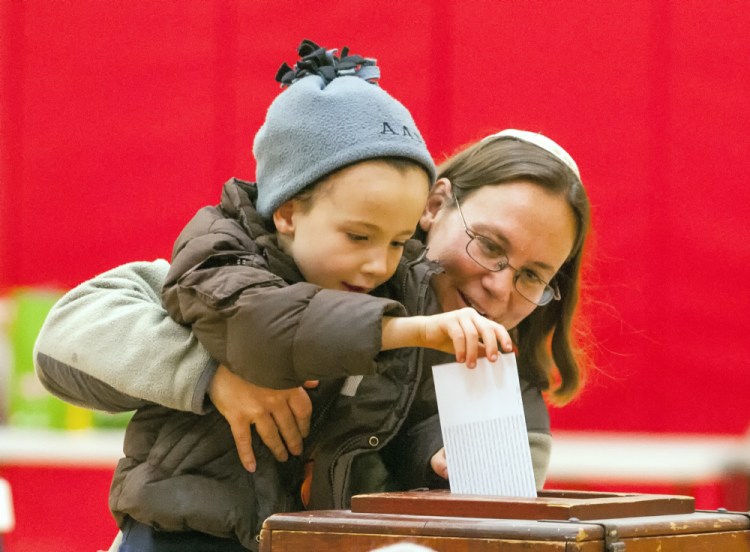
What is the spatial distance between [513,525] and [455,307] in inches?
22.4

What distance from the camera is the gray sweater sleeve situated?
113cm

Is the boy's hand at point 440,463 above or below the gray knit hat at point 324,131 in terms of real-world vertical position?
below

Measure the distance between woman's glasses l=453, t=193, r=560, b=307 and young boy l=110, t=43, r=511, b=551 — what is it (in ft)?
0.46

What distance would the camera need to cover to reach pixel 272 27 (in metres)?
2.65

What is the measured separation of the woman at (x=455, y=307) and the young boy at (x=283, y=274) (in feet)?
0.14

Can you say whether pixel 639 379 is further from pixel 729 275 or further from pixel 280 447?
pixel 280 447

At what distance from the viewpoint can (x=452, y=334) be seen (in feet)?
3.22

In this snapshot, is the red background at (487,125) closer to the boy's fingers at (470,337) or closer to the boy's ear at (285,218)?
the boy's ear at (285,218)

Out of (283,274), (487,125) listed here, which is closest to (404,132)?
(283,274)

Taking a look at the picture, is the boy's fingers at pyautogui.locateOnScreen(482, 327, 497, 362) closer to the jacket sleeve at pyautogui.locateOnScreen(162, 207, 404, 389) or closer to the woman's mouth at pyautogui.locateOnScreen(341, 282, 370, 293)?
the jacket sleeve at pyautogui.locateOnScreen(162, 207, 404, 389)

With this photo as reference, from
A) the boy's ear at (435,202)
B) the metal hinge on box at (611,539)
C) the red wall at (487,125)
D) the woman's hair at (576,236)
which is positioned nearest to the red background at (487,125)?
the red wall at (487,125)

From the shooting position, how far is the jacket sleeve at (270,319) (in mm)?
984

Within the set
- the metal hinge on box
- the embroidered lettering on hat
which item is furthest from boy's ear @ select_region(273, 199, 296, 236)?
the metal hinge on box

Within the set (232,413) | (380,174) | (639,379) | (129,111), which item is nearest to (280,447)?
(232,413)
